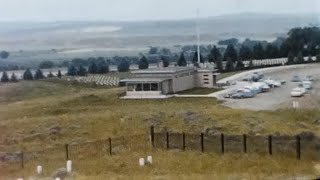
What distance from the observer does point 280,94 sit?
7090 mm

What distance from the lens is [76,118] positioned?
19.3ft

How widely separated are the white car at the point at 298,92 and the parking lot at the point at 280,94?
44 millimetres

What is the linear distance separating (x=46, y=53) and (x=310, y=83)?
325cm

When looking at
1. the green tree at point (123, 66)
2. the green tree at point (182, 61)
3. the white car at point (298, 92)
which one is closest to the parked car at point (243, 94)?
the white car at point (298, 92)

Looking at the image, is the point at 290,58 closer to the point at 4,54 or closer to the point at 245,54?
the point at 245,54

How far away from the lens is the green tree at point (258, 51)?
7.11 m

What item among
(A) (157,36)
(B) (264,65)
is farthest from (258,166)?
(B) (264,65)

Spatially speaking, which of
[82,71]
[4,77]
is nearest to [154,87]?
[82,71]

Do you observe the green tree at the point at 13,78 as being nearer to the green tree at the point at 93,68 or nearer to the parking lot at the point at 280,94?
the green tree at the point at 93,68

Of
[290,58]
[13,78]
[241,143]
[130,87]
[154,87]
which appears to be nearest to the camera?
[241,143]

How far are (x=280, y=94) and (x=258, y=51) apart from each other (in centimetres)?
89

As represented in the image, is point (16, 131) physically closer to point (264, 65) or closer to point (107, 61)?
point (107, 61)

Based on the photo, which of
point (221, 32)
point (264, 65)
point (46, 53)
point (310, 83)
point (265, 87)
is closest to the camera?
point (46, 53)

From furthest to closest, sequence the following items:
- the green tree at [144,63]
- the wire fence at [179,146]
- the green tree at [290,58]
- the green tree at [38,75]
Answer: the green tree at [290,58]
the green tree at [144,63]
the green tree at [38,75]
the wire fence at [179,146]
